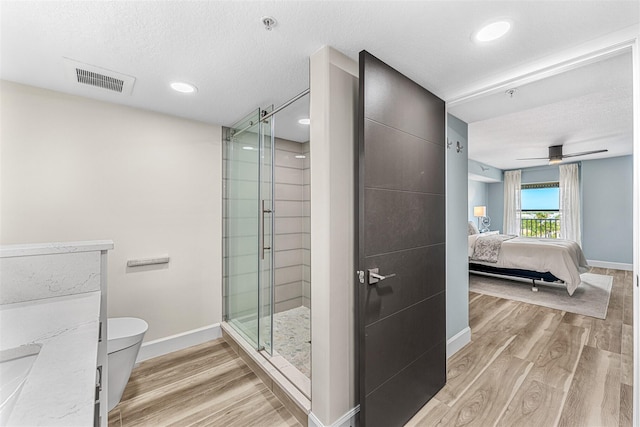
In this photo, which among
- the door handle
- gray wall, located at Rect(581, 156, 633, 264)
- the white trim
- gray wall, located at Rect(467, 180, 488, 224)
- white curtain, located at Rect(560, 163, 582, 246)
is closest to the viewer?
the white trim

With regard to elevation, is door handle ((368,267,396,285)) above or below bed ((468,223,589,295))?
above

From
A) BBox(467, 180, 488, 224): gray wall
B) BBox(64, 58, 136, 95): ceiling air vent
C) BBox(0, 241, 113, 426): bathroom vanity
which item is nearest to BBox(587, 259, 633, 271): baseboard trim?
BBox(467, 180, 488, 224): gray wall

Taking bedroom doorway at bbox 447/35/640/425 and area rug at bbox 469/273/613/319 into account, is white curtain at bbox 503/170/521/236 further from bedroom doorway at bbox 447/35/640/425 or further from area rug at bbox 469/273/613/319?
area rug at bbox 469/273/613/319

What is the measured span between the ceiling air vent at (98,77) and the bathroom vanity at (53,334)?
1.19 m

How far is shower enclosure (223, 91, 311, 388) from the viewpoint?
2465 mm

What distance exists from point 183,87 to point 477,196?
821 cm

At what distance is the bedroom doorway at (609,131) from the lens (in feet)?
4.57

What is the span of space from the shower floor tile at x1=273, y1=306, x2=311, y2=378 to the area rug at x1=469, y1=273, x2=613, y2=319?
303cm

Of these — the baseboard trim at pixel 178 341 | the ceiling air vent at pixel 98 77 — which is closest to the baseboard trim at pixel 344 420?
the baseboard trim at pixel 178 341

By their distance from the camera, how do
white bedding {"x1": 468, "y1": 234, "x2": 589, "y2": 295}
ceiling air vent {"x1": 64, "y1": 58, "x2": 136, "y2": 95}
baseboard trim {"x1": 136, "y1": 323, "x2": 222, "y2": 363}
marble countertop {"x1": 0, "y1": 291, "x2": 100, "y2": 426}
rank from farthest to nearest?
white bedding {"x1": 468, "y1": 234, "x2": 589, "y2": 295}
baseboard trim {"x1": 136, "y1": 323, "x2": 222, "y2": 363}
ceiling air vent {"x1": 64, "y1": 58, "x2": 136, "y2": 95}
marble countertop {"x1": 0, "y1": 291, "x2": 100, "y2": 426}

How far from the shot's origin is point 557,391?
79.5 inches

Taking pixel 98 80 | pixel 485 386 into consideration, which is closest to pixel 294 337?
pixel 485 386

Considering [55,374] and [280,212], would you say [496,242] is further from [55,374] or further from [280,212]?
[55,374]

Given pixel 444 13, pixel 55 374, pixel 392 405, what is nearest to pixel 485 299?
pixel 392 405
